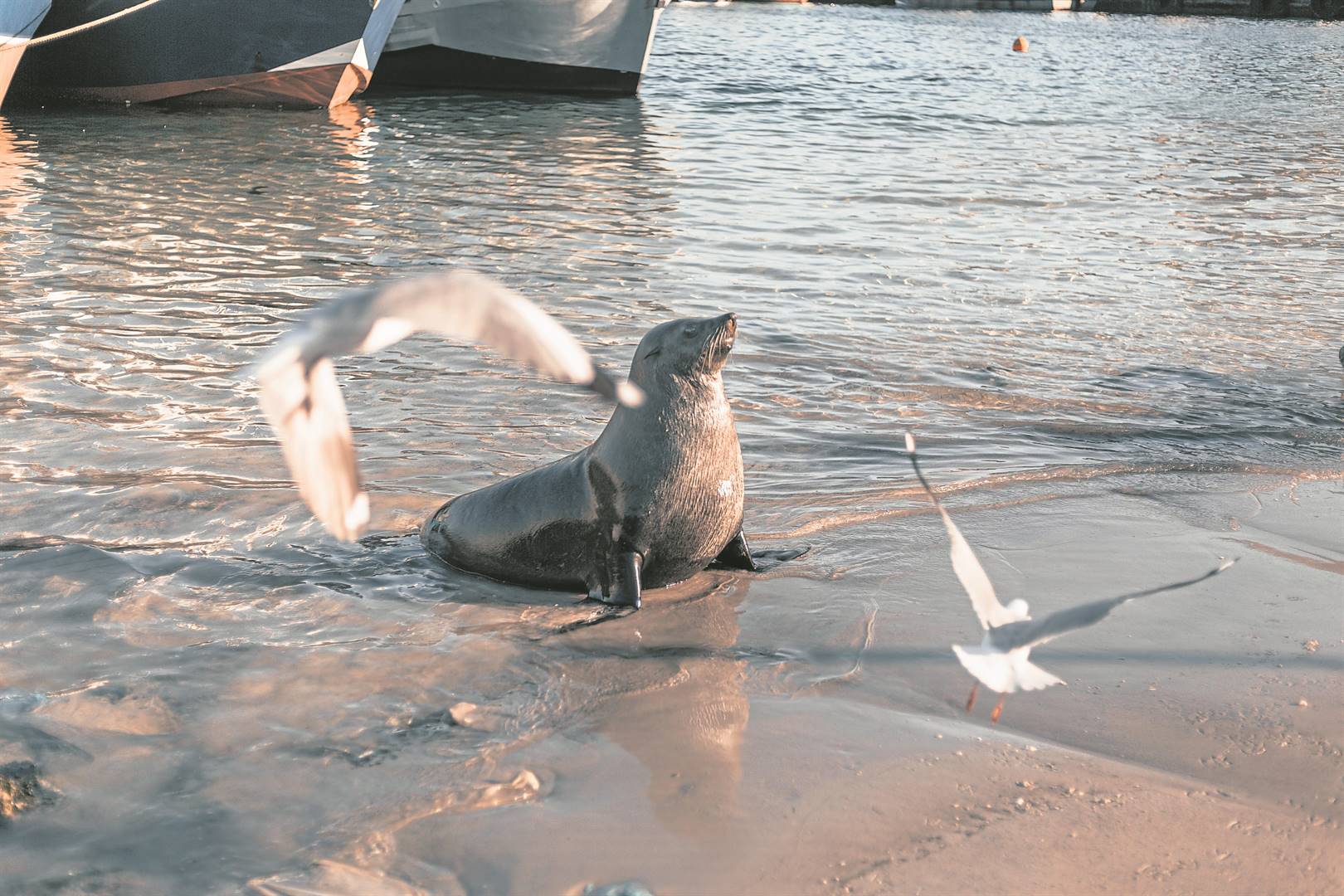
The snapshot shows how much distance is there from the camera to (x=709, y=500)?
439 cm

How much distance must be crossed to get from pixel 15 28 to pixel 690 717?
51.6 feet

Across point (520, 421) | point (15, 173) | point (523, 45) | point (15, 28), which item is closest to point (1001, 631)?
point (520, 421)

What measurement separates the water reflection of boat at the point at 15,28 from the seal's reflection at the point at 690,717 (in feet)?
48.4

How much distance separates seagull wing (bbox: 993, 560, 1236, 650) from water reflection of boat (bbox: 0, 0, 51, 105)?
643 inches

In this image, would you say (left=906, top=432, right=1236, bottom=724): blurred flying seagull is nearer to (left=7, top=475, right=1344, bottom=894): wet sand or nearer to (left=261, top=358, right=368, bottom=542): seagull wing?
(left=7, top=475, right=1344, bottom=894): wet sand

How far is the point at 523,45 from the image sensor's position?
20.9m

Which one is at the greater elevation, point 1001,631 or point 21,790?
point 1001,631

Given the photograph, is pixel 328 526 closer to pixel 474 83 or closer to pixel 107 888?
pixel 107 888

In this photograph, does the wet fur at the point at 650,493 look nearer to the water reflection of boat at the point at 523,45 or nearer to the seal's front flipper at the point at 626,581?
the seal's front flipper at the point at 626,581

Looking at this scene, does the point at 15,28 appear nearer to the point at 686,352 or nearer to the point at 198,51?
the point at 198,51

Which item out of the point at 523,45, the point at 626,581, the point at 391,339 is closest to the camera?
the point at 391,339

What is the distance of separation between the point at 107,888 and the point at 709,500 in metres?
2.22

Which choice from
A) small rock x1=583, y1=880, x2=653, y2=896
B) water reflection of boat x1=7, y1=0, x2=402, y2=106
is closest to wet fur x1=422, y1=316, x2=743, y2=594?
small rock x1=583, y1=880, x2=653, y2=896

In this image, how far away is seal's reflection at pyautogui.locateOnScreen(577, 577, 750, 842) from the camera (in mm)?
3051
